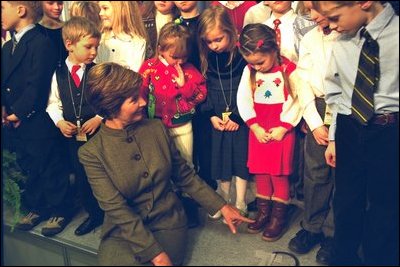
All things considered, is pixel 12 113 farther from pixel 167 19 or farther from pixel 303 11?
pixel 303 11

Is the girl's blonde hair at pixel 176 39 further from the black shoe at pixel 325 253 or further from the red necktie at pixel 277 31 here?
the black shoe at pixel 325 253

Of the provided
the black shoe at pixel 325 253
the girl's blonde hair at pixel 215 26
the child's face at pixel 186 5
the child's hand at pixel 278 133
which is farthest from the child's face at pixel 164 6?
the black shoe at pixel 325 253

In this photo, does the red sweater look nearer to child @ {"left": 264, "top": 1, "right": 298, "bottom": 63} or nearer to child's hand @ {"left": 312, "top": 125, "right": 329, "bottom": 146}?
child @ {"left": 264, "top": 1, "right": 298, "bottom": 63}

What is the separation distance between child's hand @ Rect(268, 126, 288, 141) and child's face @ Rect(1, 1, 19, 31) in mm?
1624

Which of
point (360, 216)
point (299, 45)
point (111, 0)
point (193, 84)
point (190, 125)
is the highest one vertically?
point (111, 0)

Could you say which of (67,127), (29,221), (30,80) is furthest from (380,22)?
(29,221)

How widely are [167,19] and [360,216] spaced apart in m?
1.76

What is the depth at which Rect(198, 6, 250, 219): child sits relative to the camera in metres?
2.47

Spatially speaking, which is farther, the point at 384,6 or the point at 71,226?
the point at 71,226

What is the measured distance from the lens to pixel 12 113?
8.71 ft

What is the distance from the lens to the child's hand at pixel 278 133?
242 centimetres

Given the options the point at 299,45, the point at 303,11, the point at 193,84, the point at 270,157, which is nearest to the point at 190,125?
the point at 193,84

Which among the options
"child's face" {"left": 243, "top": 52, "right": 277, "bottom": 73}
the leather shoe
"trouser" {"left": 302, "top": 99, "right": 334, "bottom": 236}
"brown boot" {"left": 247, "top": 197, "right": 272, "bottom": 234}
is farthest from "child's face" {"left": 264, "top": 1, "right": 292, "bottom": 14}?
the leather shoe

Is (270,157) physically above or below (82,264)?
above
